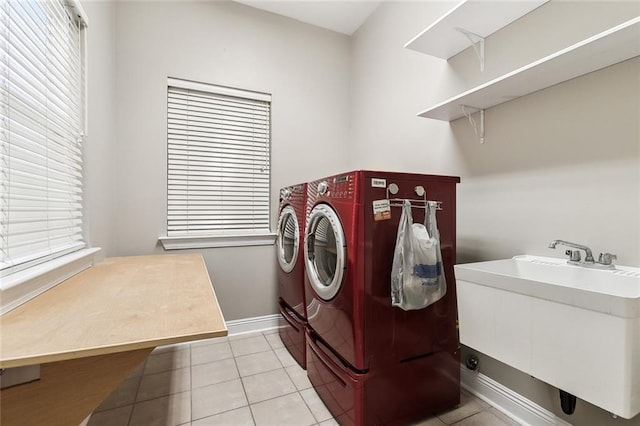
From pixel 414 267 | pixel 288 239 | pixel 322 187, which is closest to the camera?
pixel 414 267

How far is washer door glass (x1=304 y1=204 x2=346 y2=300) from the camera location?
1460mm

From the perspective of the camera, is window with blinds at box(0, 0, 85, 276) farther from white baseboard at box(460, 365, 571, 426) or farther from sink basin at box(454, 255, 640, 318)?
white baseboard at box(460, 365, 571, 426)

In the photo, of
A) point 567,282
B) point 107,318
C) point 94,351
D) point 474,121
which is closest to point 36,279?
point 107,318

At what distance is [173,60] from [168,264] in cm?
173

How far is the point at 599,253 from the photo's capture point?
125cm

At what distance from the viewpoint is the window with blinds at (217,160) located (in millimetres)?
2436

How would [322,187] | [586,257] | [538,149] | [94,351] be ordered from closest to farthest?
[94,351] → [586,257] → [538,149] → [322,187]

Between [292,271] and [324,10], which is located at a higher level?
[324,10]

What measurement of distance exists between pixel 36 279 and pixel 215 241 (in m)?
1.43

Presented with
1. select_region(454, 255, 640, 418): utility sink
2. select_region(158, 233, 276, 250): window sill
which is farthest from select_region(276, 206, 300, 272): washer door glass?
select_region(454, 255, 640, 418): utility sink

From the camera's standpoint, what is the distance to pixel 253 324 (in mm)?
2639

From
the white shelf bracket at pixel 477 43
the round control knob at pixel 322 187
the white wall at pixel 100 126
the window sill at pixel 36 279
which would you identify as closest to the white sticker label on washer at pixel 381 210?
the round control knob at pixel 322 187

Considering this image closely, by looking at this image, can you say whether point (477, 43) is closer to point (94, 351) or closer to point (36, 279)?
point (94, 351)

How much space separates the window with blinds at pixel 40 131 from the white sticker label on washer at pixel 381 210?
1.43 meters
